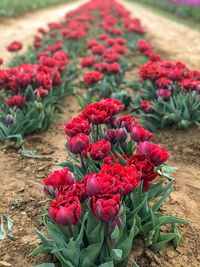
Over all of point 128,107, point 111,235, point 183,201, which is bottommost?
point 128,107

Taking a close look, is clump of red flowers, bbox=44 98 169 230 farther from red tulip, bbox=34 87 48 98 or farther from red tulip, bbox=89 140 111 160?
red tulip, bbox=34 87 48 98

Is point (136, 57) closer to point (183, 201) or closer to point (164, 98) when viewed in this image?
point (164, 98)

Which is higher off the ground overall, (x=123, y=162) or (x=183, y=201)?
(x=123, y=162)

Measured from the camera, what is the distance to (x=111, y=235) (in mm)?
2457

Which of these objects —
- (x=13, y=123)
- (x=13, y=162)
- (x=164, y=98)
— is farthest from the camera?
(x=164, y=98)

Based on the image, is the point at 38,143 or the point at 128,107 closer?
the point at 38,143

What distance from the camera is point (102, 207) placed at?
7.45 feet

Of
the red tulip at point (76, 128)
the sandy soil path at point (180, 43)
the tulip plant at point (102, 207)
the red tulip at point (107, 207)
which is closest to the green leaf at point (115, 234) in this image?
the tulip plant at point (102, 207)

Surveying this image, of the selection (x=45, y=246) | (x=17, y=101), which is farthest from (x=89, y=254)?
(x=17, y=101)

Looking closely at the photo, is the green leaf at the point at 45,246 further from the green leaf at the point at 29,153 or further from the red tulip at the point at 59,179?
the green leaf at the point at 29,153

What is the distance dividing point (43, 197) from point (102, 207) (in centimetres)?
141

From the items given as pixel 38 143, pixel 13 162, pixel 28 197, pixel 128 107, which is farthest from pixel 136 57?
pixel 28 197

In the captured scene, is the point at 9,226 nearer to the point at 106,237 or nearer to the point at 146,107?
the point at 106,237

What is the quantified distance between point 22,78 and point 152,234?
276 centimetres
